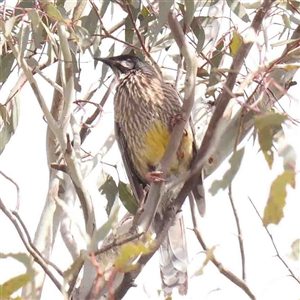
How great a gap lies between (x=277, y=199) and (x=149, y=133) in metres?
1.69

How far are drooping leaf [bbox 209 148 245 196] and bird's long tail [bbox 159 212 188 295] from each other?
105 centimetres

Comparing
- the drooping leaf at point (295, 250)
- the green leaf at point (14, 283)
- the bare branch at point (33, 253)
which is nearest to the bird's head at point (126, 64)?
the bare branch at point (33, 253)

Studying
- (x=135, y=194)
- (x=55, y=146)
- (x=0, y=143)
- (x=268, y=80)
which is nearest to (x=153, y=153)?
(x=135, y=194)

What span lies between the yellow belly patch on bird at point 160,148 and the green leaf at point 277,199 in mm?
1517

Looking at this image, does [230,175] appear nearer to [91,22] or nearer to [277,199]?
[277,199]

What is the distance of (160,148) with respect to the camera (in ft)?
9.89

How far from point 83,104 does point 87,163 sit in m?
0.39

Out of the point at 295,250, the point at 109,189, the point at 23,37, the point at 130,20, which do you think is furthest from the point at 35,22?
the point at 295,250

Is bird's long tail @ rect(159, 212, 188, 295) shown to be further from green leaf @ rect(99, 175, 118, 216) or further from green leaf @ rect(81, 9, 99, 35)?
green leaf @ rect(81, 9, 99, 35)

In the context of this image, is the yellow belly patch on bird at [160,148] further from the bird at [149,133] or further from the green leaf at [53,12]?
the green leaf at [53,12]

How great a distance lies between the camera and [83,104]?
302 centimetres

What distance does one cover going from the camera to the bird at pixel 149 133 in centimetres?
293

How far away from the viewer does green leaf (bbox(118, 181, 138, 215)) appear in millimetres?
2794

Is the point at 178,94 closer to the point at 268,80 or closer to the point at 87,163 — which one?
the point at 87,163
